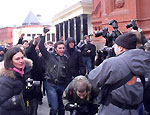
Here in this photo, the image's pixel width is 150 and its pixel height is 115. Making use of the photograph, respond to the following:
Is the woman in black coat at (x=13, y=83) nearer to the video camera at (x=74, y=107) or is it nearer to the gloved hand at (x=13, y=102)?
the gloved hand at (x=13, y=102)

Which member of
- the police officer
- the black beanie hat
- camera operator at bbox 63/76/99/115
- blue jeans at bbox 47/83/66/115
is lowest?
blue jeans at bbox 47/83/66/115

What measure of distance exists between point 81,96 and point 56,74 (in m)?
1.68

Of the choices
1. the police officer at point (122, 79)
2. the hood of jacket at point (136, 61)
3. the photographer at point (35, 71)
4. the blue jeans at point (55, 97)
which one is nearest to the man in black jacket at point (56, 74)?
the blue jeans at point (55, 97)

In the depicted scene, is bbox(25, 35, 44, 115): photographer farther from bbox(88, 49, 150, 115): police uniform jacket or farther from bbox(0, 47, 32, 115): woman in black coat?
bbox(88, 49, 150, 115): police uniform jacket

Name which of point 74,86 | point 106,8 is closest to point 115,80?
point 74,86

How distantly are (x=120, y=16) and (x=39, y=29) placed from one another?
5000cm

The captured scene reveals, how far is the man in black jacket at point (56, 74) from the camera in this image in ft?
17.4

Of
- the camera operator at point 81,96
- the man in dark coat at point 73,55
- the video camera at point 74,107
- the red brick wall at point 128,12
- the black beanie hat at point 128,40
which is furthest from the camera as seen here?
the red brick wall at point 128,12

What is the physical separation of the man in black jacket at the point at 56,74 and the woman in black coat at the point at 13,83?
5.40ft

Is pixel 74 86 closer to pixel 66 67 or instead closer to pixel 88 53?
pixel 66 67

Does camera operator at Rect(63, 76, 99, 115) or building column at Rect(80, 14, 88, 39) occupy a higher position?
building column at Rect(80, 14, 88, 39)

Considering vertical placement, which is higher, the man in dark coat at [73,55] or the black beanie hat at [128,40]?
the black beanie hat at [128,40]

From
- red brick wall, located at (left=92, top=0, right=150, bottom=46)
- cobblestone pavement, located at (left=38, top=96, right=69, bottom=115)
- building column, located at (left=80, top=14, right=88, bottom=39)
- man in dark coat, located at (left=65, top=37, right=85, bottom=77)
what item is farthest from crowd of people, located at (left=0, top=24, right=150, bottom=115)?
building column, located at (left=80, top=14, right=88, bottom=39)

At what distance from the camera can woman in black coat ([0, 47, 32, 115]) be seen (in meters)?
3.42
